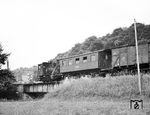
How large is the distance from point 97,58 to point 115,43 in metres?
44.9

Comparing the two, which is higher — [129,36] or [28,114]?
[129,36]

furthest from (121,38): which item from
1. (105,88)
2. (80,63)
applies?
(105,88)

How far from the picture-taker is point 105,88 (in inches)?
992

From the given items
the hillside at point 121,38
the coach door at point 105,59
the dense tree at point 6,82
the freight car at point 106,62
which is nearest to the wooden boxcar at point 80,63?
the freight car at point 106,62

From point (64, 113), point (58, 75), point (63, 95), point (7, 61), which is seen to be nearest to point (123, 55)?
point (63, 95)

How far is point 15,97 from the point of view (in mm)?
42438

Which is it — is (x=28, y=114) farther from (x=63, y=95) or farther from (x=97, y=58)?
(x=97, y=58)

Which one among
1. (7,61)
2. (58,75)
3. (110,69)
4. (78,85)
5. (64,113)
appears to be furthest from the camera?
(7,61)

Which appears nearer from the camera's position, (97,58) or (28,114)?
(28,114)

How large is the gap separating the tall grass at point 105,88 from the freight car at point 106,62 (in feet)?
10.6

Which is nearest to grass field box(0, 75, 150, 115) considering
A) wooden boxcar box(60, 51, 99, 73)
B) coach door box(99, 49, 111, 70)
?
wooden boxcar box(60, 51, 99, 73)

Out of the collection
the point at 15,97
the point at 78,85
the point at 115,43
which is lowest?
the point at 15,97

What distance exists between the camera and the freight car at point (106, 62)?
88.6ft

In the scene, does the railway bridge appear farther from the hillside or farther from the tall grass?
the hillside
